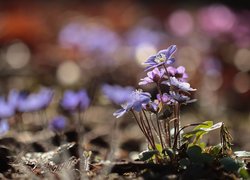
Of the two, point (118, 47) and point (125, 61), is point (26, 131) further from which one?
point (118, 47)

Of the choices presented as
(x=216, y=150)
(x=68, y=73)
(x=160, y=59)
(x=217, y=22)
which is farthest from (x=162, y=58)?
(x=217, y=22)

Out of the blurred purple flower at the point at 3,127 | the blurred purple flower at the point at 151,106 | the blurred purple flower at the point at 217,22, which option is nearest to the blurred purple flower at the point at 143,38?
the blurred purple flower at the point at 217,22

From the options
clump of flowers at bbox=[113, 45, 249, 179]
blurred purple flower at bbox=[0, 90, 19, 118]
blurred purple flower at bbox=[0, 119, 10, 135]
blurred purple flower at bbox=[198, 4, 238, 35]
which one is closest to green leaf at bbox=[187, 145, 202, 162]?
clump of flowers at bbox=[113, 45, 249, 179]

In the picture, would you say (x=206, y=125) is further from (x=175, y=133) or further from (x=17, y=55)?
(x=17, y=55)

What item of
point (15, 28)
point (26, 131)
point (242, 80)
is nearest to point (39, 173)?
point (26, 131)

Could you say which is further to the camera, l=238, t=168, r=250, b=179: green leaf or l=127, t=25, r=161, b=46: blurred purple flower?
l=127, t=25, r=161, b=46: blurred purple flower

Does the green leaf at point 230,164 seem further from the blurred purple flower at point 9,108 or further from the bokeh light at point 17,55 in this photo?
the bokeh light at point 17,55

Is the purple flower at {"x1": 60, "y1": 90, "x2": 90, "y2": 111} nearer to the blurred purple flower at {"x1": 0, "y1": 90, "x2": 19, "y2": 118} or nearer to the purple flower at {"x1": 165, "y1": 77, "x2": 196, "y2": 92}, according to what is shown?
the blurred purple flower at {"x1": 0, "y1": 90, "x2": 19, "y2": 118}
